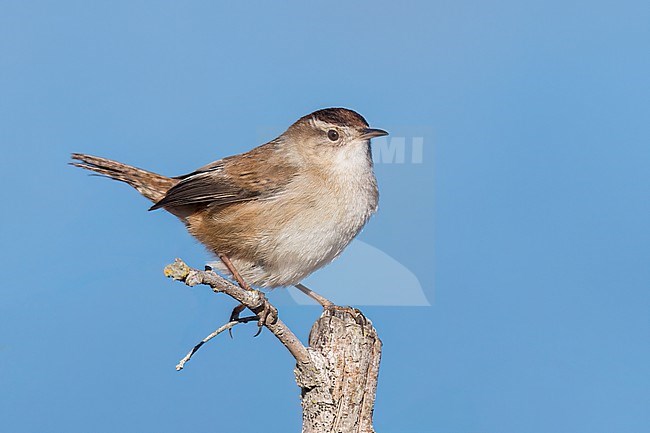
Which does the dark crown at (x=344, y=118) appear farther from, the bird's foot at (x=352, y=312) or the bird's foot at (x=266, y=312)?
the bird's foot at (x=266, y=312)

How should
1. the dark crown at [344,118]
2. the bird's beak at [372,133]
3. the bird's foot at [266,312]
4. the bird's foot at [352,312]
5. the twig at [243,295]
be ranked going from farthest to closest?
1. the dark crown at [344,118]
2. the bird's beak at [372,133]
3. the bird's foot at [352,312]
4. the bird's foot at [266,312]
5. the twig at [243,295]

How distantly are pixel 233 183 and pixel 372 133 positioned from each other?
2.33 feet

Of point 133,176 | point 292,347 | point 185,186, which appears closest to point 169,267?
point 292,347

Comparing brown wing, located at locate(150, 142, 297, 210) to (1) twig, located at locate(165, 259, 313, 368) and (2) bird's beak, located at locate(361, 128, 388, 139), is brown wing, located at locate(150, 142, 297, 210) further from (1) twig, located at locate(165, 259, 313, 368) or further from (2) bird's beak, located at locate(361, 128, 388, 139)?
(1) twig, located at locate(165, 259, 313, 368)

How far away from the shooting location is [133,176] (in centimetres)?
417

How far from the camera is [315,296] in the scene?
4000 millimetres

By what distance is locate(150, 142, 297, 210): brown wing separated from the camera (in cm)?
384

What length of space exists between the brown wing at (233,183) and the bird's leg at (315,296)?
0.56m

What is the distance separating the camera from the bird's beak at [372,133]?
3.81 metres

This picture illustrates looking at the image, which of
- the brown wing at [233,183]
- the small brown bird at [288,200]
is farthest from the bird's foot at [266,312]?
the brown wing at [233,183]

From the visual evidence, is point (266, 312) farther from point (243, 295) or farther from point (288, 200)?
point (288, 200)

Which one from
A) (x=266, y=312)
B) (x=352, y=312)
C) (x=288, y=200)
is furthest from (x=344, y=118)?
(x=266, y=312)

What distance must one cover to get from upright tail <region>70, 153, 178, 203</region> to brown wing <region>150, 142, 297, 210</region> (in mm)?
169

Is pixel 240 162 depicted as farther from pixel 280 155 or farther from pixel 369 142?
pixel 369 142
